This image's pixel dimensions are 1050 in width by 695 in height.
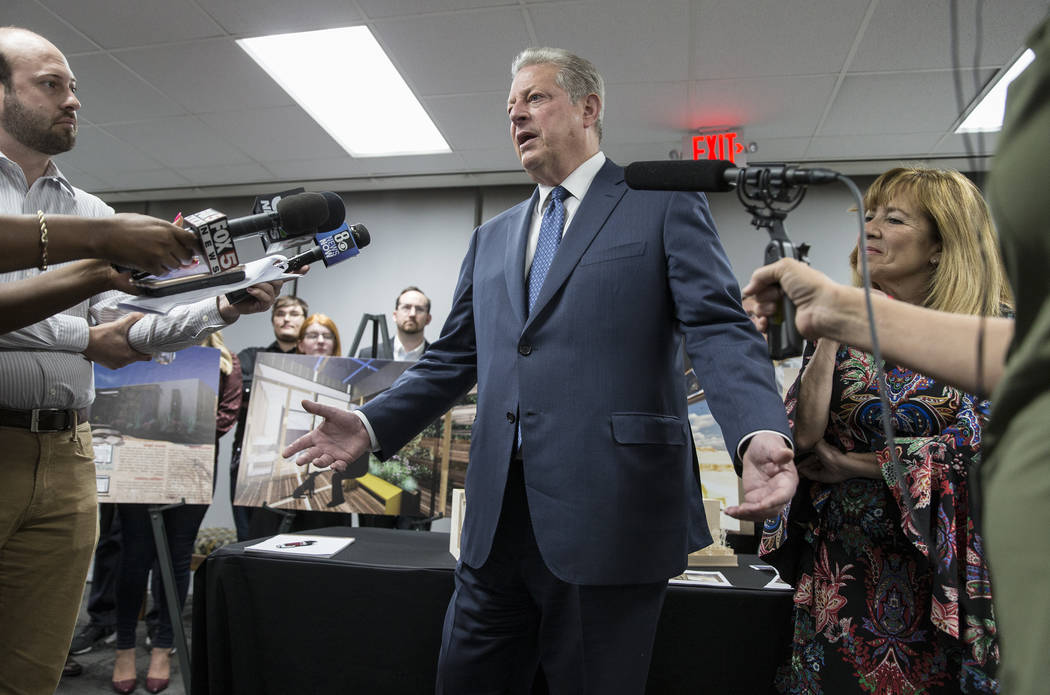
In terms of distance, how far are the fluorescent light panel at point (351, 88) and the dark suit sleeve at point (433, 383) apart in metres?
2.53

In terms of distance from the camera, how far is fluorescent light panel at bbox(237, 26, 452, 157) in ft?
11.4

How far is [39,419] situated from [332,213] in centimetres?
75

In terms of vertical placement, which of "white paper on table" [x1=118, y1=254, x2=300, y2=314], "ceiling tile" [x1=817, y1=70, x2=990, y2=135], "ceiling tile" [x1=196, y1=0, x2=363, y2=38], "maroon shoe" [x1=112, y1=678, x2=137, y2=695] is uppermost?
"ceiling tile" [x1=196, y1=0, x2=363, y2=38]

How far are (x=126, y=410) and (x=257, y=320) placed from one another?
291cm

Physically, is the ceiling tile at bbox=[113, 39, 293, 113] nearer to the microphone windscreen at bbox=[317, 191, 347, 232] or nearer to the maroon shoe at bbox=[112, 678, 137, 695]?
the microphone windscreen at bbox=[317, 191, 347, 232]

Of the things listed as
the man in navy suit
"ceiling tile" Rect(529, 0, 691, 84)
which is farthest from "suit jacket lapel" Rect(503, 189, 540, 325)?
Result: "ceiling tile" Rect(529, 0, 691, 84)

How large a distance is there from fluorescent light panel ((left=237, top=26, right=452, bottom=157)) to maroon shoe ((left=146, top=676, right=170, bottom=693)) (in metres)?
3.08

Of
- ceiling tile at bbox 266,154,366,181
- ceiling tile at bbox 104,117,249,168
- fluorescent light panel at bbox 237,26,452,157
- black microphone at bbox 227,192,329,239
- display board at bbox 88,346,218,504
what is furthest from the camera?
ceiling tile at bbox 266,154,366,181

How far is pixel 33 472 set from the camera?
1.33 m

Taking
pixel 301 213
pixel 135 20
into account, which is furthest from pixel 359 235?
pixel 135 20

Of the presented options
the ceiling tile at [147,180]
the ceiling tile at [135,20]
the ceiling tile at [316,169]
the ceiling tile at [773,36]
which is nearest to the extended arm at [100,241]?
the ceiling tile at [135,20]

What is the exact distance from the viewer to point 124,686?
256 cm

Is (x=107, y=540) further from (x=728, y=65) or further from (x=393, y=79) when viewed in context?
(x=728, y=65)

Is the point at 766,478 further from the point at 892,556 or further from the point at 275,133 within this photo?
the point at 275,133
